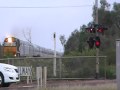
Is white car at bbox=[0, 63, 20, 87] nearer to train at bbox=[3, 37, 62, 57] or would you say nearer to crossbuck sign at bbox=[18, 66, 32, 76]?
crossbuck sign at bbox=[18, 66, 32, 76]

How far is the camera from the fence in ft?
114

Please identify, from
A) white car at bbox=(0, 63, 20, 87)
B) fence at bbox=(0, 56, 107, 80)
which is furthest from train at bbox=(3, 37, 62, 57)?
white car at bbox=(0, 63, 20, 87)

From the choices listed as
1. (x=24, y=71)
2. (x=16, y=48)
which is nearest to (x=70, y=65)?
(x=24, y=71)

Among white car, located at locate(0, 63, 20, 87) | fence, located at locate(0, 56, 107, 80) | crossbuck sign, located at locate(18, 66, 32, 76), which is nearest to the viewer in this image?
white car, located at locate(0, 63, 20, 87)

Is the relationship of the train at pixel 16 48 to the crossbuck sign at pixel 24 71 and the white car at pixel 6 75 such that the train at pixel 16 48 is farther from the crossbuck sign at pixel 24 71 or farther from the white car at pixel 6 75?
the white car at pixel 6 75

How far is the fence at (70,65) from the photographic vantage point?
3481 centimetres

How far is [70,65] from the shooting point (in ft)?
116

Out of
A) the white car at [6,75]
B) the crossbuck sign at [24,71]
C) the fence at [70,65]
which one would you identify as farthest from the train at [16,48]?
the white car at [6,75]

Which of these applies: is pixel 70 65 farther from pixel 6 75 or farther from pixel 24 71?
pixel 6 75

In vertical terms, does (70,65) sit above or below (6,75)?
above

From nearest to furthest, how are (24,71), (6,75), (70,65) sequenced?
(6,75), (24,71), (70,65)

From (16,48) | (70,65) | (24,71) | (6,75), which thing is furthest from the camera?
(16,48)

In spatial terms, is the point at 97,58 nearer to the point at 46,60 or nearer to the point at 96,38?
the point at 96,38

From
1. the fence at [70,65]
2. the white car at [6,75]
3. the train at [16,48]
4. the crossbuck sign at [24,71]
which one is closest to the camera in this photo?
the white car at [6,75]
